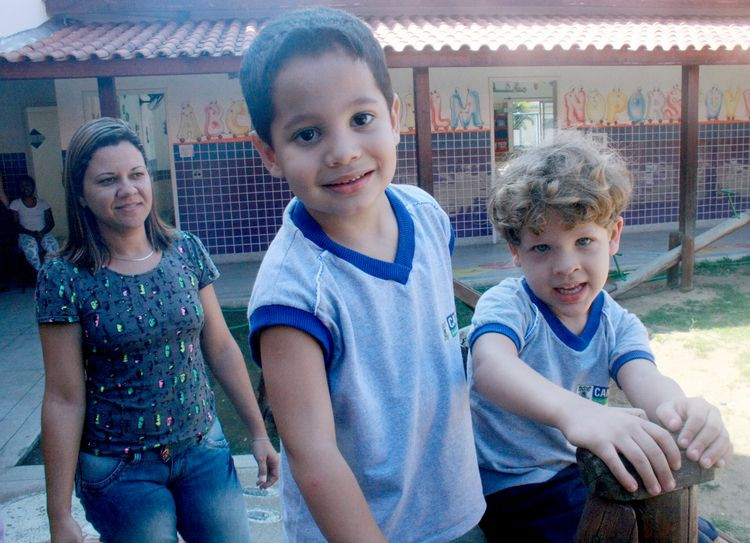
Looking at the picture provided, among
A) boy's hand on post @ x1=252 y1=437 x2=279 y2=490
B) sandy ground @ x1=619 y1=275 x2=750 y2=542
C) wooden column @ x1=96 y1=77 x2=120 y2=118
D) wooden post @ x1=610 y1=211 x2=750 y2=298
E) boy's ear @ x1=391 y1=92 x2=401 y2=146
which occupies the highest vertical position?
wooden column @ x1=96 y1=77 x2=120 y2=118

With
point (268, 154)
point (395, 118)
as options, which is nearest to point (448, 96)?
point (395, 118)

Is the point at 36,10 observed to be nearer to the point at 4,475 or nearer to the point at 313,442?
the point at 4,475

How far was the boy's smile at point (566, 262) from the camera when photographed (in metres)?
1.44

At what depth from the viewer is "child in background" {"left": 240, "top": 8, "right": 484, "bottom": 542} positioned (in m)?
1.01

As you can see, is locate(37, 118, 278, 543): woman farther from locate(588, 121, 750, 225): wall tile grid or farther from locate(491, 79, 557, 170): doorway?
locate(588, 121, 750, 225): wall tile grid

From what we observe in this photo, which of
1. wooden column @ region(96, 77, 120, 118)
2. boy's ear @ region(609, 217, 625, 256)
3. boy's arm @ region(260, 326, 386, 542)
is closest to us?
boy's arm @ region(260, 326, 386, 542)

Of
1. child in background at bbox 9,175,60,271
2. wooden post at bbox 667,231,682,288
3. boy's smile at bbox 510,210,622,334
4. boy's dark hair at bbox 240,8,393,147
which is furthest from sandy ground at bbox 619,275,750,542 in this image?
child in background at bbox 9,175,60,271

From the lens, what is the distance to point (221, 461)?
81.3 inches

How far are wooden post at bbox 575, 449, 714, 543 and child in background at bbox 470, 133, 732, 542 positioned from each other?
0.41 metres

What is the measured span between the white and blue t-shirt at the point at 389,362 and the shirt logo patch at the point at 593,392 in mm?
363

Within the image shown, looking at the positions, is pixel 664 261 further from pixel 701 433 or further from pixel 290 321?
pixel 290 321

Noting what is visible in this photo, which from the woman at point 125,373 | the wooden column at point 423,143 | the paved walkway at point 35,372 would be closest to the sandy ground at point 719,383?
the paved walkway at point 35,372

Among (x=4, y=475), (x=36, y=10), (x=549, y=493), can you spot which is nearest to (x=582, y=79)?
(x=36, y=10)

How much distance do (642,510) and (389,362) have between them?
0.42 metres
